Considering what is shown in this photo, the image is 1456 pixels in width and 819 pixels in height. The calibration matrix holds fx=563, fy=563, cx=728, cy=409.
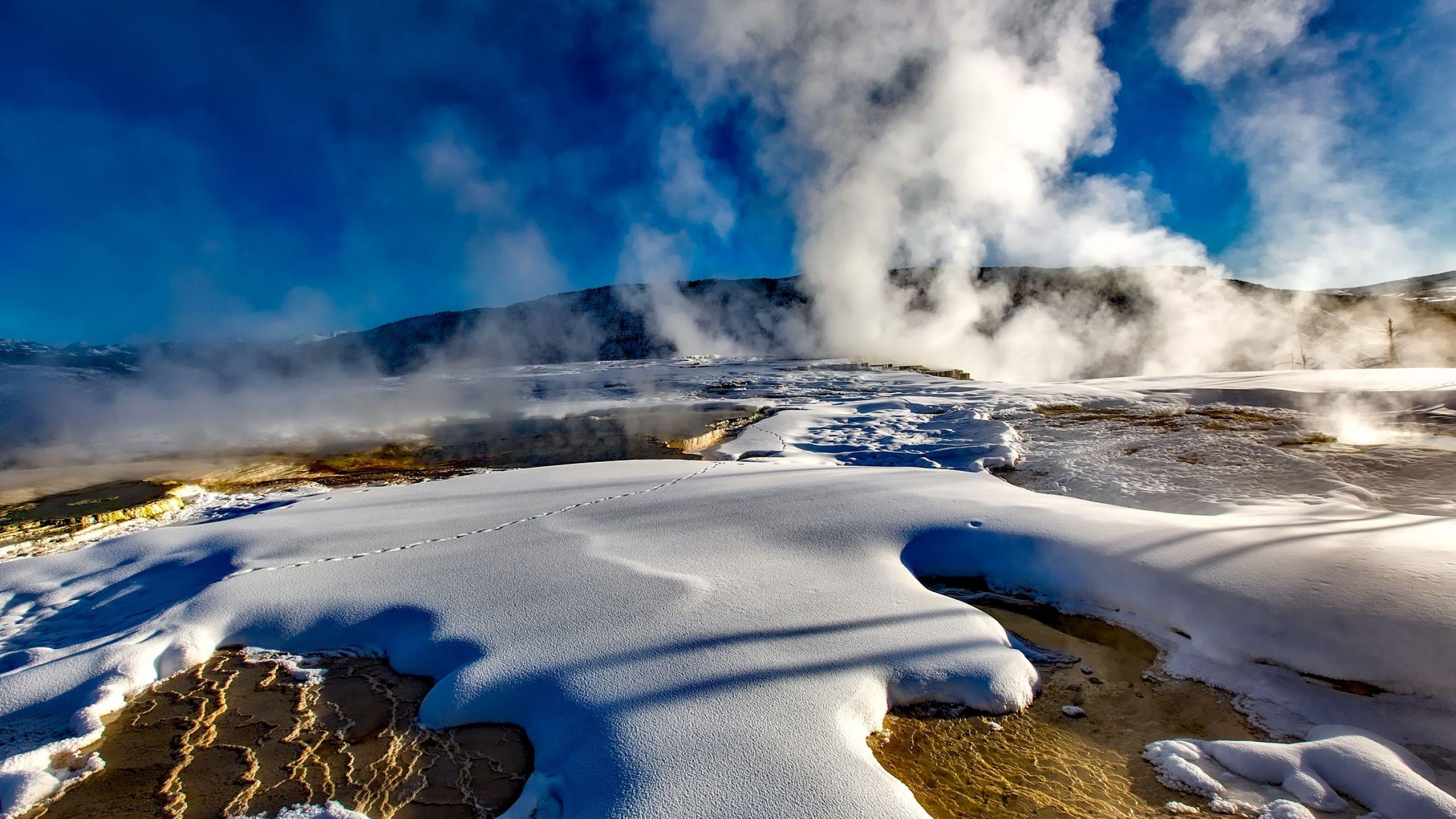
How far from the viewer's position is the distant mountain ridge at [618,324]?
33.5 metres

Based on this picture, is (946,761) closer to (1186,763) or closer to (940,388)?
(1186,763)

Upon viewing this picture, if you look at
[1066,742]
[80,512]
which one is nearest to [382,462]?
[80,512]

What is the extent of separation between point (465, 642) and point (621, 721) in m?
1.03

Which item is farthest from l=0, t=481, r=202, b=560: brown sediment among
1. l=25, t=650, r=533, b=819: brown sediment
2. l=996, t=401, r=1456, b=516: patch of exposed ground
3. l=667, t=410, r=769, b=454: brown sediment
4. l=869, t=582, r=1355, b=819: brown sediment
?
l=996, t=401, r=1456, b=516: patch of exposed ground

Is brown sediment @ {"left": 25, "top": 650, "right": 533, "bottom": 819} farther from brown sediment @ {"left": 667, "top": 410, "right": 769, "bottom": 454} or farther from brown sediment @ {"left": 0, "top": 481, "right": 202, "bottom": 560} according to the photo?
brown sediment @ {"left": 667, "top": 410, "right": 769, "bottom": 454}

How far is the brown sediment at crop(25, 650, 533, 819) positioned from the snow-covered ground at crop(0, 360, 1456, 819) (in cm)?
11

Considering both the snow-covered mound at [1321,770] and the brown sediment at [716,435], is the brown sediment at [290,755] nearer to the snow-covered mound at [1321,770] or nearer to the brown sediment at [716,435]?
the snow-covered mound at [1321,770]

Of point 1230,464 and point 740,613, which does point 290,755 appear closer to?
point 740,613

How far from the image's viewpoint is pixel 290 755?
2109 mm

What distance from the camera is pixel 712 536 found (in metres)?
3.67

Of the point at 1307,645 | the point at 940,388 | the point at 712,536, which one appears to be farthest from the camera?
the point at 940,388

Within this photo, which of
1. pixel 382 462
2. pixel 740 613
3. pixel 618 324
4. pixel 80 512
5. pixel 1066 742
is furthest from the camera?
pixel 618 324

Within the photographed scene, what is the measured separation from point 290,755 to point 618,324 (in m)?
43.7

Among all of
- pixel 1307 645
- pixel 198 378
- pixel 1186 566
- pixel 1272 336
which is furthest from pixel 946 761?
pixel 198 378
